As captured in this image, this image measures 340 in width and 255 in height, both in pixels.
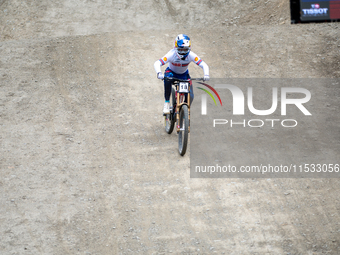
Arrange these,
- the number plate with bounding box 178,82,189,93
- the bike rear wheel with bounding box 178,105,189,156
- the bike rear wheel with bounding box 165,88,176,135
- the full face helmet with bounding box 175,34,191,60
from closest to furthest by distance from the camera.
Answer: the bike rear wheel with bounding box 178,105,189,156
the full face helmet with bounding box 175,34,191,60
the number plate with bounding box 178,82,189,93
the bike rear wheel with bounding box 165,88,176,135

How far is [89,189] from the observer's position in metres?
7.98

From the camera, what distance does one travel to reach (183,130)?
879 centimetres

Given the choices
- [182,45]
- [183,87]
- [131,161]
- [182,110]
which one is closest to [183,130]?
[182,110]

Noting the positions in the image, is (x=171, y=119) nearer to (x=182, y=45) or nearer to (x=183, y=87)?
(x=183, y=87)

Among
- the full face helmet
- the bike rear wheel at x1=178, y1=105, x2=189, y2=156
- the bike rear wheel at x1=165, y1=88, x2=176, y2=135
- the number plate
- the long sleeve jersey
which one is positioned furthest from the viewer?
the bike rear wheel at x1=165, y1=88, x2=176, y2=135

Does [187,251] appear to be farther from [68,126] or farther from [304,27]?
[304,27]

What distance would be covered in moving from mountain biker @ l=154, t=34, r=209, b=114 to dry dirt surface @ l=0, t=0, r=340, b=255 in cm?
182

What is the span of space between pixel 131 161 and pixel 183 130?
5.03ft

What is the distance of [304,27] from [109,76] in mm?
9086

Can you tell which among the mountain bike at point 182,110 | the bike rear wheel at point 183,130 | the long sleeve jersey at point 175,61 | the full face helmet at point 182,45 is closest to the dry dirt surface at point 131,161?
the bike rear wheel at point 183,130

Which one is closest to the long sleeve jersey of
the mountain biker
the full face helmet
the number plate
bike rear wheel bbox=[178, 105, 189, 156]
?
the mountain biker

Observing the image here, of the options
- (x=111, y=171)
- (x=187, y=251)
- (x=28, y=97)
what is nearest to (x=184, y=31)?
(x=28, y=97)

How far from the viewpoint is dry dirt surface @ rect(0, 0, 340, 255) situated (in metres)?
6.66

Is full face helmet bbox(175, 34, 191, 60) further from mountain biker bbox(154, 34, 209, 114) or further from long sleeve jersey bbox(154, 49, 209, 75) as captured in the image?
long sleeve jersey bbox(154, 49, 209, 75)
